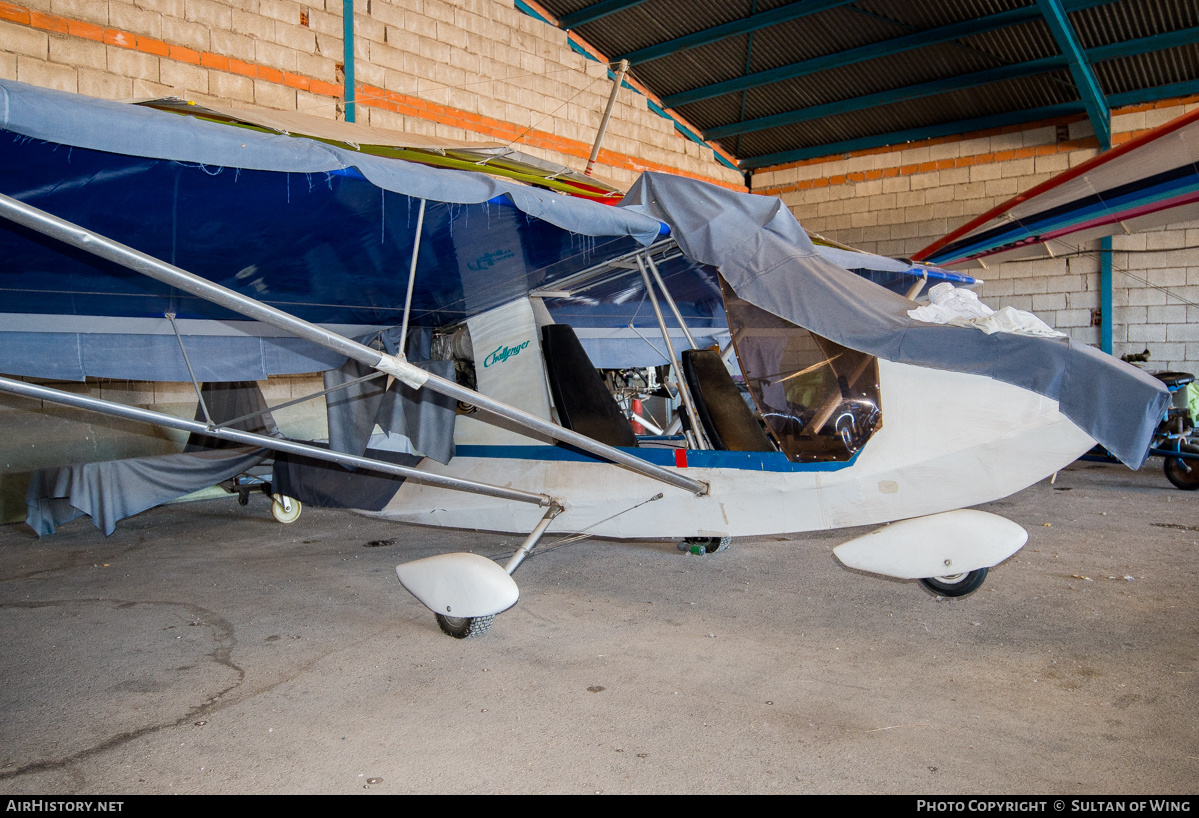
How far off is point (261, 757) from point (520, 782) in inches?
31.8

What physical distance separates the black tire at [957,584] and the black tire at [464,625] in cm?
209

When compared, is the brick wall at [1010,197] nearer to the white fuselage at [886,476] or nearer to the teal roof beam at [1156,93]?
the teal roof beam at [1156,93]

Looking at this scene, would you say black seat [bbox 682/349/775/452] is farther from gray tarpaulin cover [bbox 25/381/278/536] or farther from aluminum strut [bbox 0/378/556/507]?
gray tarpaulin cover [bbox 25/381/278/536]

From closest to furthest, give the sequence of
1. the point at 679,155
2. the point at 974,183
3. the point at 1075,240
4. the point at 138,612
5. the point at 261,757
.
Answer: the point at 261,757 → the point at 138,612 → the point at 1075,240 → the point at 974,183 → the point at 679,155

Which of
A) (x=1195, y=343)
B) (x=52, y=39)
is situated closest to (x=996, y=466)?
(x=52, y=39)

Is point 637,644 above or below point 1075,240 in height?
below

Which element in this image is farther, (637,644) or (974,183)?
(974,183)

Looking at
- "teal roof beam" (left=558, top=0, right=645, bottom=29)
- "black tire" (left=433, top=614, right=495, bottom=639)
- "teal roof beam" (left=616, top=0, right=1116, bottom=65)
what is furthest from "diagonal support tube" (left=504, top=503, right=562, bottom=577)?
"teal roof beam" (left=558, top=0, right=645, bottom=29)

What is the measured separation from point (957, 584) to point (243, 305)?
3.30 metres

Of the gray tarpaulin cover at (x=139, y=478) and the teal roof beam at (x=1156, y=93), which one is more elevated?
the teal roof beam at (x=1156, y=93)

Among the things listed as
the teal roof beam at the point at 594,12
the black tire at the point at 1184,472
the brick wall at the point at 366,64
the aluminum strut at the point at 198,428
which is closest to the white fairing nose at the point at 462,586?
the aluminum strut at the point at 198,428

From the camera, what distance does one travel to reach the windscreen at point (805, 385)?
3.47 m

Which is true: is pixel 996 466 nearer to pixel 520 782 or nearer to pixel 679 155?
pixel 520 782

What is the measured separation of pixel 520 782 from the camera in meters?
2.11
